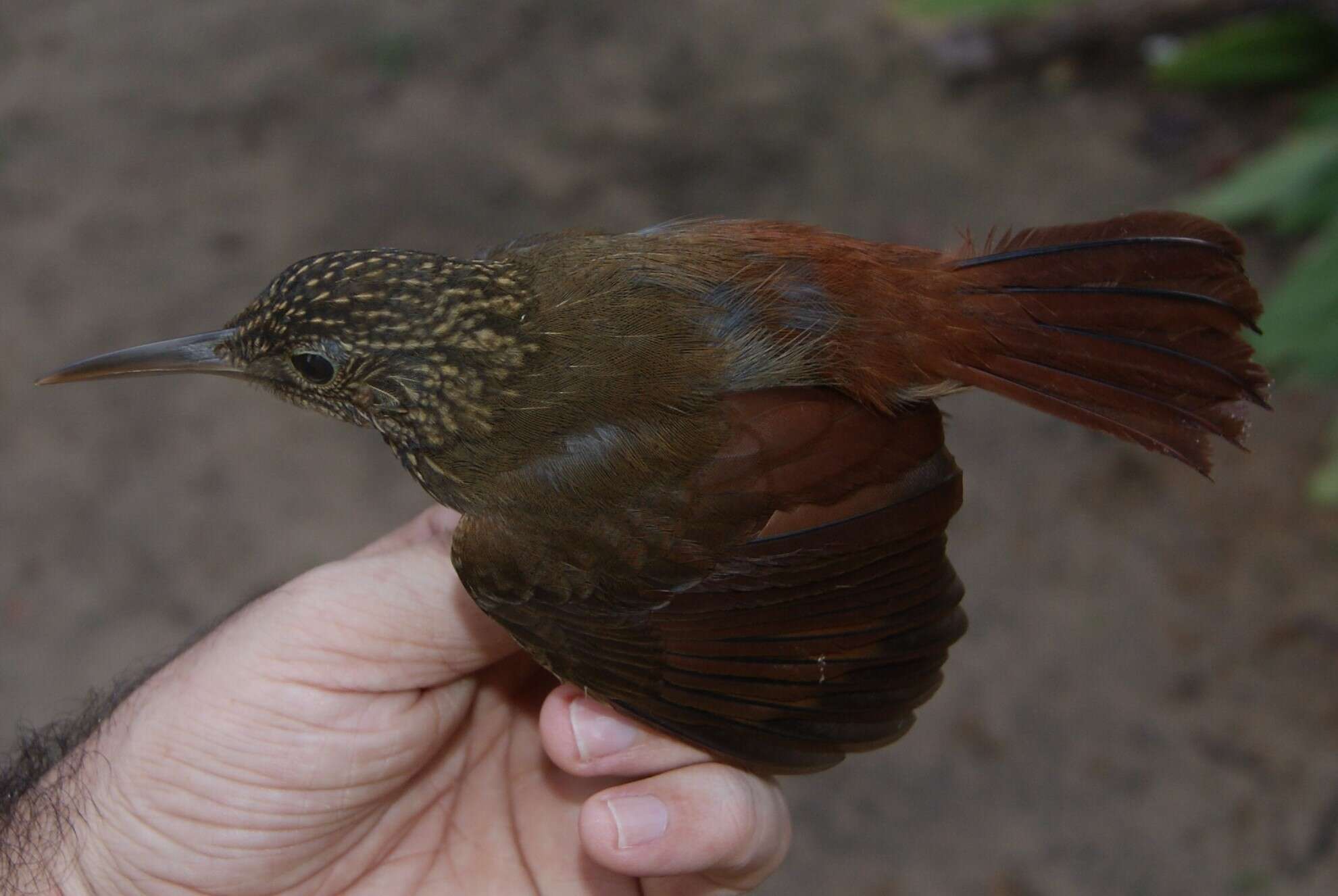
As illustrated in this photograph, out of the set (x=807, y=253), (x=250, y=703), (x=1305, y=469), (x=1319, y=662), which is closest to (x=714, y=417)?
(x=807, y=253)

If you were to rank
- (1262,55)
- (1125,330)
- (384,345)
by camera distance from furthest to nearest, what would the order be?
(1262,55) → (384,345) → (1125,330)

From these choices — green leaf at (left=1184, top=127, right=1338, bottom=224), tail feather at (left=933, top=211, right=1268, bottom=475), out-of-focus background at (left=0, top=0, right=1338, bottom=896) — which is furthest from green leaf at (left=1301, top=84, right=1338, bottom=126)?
tail feather at (left=933, top=211, right=1268, bottom=475)

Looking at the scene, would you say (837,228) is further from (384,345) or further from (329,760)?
(329,760)

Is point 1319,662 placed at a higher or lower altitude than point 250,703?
lower

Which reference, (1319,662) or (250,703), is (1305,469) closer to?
(1319,662)

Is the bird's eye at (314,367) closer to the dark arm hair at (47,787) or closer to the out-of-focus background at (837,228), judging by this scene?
the dark arm hair at (47,787)

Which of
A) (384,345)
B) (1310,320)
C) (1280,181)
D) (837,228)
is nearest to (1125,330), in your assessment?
(384,345)
